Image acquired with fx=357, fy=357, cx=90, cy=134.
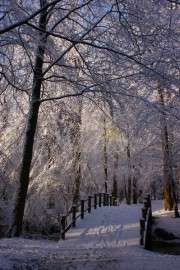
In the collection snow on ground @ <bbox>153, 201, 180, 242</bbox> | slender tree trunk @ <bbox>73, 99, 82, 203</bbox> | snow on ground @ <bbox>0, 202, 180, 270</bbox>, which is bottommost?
snow on ground @ <bbox>0, 202, 180, 270</bbox>

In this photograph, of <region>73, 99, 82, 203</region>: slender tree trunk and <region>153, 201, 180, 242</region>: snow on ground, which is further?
<region>73, 99, 82, 203</region>: slender tree trunk

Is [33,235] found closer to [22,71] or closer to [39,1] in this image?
A: [22,71]

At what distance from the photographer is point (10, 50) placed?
33.8 ft

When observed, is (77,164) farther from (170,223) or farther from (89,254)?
(89,254)

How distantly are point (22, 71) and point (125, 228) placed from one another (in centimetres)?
678

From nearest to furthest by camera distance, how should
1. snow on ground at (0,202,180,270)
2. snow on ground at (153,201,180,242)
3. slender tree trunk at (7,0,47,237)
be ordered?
1. snow on ground at (0,202,180,270)
2. slender tree trunk at (7,0,47,237)
3. snow on ground at (153,201,180,242)

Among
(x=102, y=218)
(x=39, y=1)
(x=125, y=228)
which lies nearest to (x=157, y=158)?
(x=102, y=218)

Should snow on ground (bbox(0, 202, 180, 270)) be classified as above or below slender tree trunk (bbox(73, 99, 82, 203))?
below

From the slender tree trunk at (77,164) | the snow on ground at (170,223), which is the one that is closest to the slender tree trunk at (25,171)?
the snow on ground at (170,223)

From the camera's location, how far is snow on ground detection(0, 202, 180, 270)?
7.23 metres

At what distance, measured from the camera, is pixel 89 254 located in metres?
8.69

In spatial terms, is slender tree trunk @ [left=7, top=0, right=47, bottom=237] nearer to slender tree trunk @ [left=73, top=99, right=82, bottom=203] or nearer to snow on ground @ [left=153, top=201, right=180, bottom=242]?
snow on ground @ [left=153, top=201, right=180, bottom=242]

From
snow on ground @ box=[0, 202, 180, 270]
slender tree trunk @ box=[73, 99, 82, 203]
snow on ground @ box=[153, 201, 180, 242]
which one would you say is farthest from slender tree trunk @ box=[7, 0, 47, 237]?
slender tree trunk @ box=[73, 99, 82, 203]

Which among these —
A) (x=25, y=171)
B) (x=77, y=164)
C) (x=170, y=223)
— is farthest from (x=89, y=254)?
(x=77, y=164)
